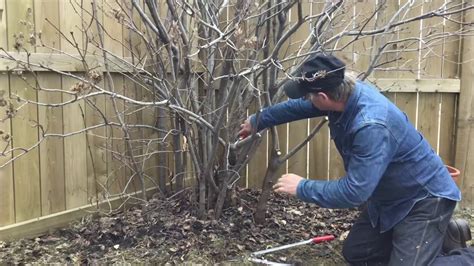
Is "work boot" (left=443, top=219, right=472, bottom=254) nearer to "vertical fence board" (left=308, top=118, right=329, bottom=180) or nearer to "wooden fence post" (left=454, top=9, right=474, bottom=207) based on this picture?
"wooden fence post" (left=454, top=9, right=474, bottom=207)

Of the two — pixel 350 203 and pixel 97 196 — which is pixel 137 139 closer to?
pixel 97 196

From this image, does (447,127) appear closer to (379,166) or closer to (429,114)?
(429,114)

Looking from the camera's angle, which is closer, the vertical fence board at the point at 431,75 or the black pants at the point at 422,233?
the black pants at the point at 422,233

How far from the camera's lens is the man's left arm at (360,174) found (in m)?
2.91

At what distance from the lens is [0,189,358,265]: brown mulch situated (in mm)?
3605

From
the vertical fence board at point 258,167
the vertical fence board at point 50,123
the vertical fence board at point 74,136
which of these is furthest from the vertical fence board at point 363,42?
the vertical fence board at point 50,123

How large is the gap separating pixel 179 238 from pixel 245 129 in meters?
0.90

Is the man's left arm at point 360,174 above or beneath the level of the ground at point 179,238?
above

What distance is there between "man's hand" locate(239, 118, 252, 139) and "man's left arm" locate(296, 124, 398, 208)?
1.00 metres

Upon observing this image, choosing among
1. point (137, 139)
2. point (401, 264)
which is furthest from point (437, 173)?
point (137, 139)

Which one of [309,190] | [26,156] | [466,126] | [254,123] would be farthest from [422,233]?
[26,156]

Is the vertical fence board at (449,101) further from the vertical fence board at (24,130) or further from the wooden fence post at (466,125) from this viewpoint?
the vertical fence board at (24,130)

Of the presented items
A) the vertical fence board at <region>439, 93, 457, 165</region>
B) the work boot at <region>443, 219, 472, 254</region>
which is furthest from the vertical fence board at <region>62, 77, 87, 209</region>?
the vertical fence board at <region>439, 93, 457, 165</region>

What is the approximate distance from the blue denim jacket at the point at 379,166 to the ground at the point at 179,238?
766 mm
